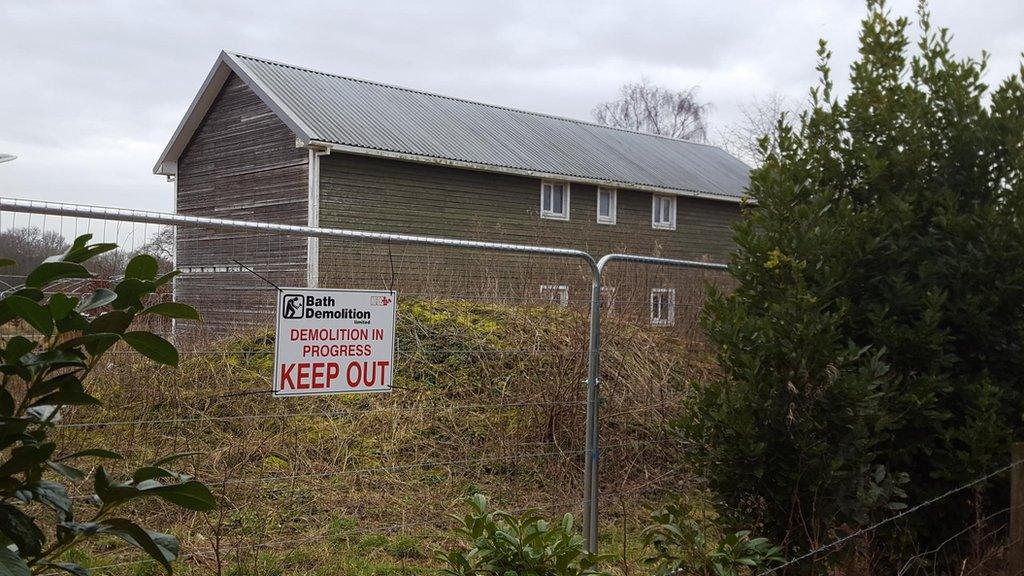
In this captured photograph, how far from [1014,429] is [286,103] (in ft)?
54.3

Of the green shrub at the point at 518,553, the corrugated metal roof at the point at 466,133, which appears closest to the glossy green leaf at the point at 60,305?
the green shrub at the point at 518,553

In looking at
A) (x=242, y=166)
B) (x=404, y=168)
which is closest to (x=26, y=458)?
(x=404, y=168)

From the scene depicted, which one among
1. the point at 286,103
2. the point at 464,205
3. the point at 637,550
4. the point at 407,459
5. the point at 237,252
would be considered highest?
the point at 286,103

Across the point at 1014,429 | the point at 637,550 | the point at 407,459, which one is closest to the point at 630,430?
the point at 637,550

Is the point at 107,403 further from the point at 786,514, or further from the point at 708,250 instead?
the point at 708,250

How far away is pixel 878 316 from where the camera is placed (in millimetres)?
4488

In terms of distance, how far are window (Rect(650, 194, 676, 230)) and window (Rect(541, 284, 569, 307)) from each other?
18.6 metres

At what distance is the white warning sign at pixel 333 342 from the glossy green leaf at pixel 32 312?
2.12 m

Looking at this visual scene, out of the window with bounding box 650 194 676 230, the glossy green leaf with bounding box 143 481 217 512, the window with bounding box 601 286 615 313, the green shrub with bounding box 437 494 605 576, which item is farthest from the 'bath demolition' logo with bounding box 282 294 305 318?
the window with bounding box 650 194 676 230

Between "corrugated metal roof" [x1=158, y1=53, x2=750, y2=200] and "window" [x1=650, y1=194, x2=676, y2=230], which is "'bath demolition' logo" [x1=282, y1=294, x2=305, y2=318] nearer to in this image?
"corrugated metal roof" [x1=158, y1=53, x2=750, y2=200]

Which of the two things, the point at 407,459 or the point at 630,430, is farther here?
the point at 630,430

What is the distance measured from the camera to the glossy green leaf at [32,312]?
6.25 feet

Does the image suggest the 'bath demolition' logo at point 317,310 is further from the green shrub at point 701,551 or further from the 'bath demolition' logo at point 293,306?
the green shrub at point 701,551

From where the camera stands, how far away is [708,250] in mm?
27297
